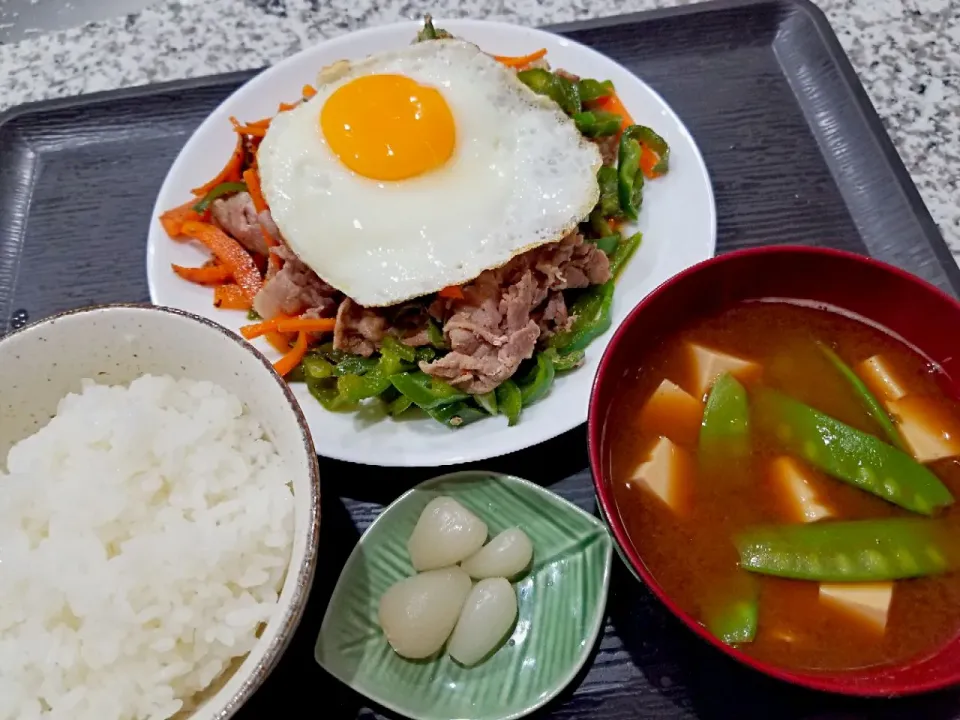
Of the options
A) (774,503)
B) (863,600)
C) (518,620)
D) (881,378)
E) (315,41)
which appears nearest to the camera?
(863,600)

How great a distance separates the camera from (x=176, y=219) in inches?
85.2

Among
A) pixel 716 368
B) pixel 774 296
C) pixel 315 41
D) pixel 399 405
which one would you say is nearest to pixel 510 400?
pixel 399 405

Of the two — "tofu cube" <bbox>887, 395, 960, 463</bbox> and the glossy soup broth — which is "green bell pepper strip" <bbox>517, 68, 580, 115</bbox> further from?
"tofu cube" <bbox>887, 395, 960, 463</bbox>

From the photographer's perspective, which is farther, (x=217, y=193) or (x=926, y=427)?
(x=217, y=193)

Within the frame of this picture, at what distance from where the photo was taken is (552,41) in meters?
2.41

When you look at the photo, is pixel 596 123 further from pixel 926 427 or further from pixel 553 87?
pixel 926 427

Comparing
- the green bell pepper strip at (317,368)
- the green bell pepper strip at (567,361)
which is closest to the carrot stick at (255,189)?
the green bell pepper strip at (317,368)

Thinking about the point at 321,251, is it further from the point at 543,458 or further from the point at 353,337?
the point at 543,458

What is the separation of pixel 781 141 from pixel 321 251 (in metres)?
1.54

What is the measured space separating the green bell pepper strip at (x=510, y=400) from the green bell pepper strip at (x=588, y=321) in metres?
0.18

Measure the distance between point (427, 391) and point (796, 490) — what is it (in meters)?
0.91

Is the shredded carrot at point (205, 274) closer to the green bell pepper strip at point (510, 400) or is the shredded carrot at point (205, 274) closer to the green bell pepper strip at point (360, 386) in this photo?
the green bell pepper strip at point (360, 386)

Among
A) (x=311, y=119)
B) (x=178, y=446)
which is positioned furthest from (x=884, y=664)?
(x=311, y=119)

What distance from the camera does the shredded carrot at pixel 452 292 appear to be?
193 centimetres
